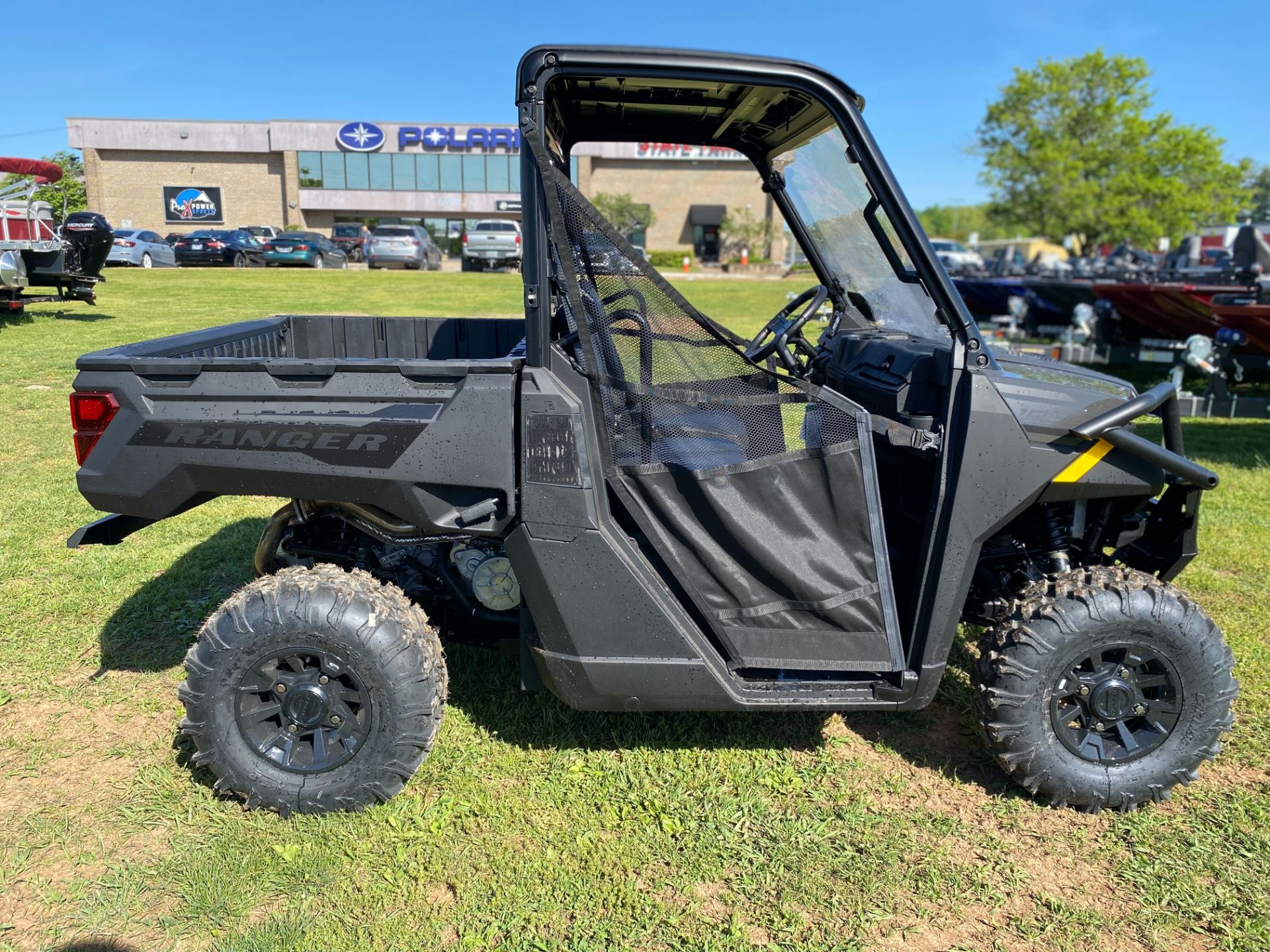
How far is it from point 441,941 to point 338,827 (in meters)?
0.56

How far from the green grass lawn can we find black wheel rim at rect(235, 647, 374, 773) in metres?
0.21

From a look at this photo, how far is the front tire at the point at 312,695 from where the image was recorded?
275 centimetres

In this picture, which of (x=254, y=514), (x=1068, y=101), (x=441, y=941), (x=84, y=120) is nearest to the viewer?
(x=441, y=941)

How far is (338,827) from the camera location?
9.04ft

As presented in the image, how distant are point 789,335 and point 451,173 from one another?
48.6 meters

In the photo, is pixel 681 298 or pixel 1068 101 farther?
pixel 1068 101

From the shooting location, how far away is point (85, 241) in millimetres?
14211

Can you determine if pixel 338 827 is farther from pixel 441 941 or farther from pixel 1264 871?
pixel 1264 871

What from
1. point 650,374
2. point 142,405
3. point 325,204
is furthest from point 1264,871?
point 325,204

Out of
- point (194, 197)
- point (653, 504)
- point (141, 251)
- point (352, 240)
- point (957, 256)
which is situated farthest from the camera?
point (194, 197)

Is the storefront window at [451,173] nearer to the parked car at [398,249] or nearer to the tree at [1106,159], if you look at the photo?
the parked car at [398,249]

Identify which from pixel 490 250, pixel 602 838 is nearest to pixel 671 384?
pixel 602 838

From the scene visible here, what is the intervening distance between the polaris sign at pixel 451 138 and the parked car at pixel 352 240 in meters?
12.6

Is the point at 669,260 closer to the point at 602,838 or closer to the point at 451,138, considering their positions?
the point at 451,138
